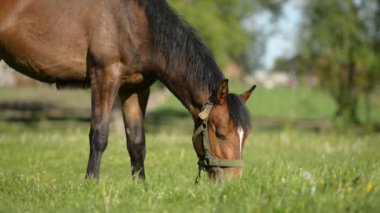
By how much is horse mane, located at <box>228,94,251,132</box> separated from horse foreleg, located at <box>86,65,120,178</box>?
1.55m

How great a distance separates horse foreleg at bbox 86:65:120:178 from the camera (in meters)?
6.72

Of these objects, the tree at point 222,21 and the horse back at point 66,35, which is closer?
the horse back at point 66,35

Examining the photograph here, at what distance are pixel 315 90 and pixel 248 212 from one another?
20.8 m

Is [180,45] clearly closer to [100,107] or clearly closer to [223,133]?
[100,107]

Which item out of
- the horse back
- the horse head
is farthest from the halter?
the horse back

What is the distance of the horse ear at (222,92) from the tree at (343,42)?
53.4 feet

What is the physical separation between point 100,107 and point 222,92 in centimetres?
164

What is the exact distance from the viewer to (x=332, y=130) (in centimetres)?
2223

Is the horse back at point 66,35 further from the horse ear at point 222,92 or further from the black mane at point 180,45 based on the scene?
the horse ear at point 222,92

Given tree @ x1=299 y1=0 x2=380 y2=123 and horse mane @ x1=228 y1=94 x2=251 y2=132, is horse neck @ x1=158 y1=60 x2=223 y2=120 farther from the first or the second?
tree @ x1=299 y1=0 x2=380 y2=123

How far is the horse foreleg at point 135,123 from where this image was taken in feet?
24.6

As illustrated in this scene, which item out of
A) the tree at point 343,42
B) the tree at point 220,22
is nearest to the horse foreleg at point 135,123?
the tree at point 220,22

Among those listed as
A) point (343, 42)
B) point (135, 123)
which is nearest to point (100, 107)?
point (135, 123)

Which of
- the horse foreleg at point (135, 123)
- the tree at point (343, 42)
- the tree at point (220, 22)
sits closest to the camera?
the horse foreleg at point (135, 123)
